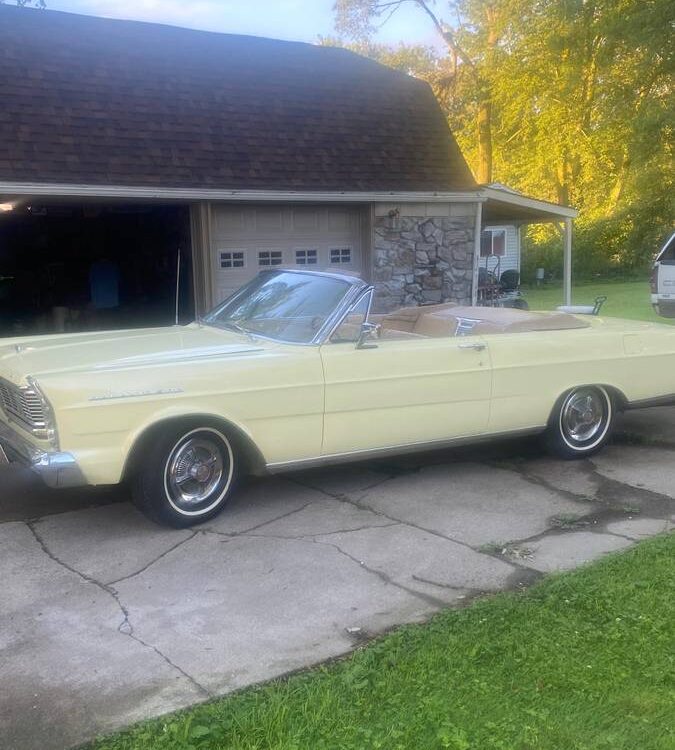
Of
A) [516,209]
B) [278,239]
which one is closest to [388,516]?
[278,239]

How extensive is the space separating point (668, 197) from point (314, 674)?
27.6 meters

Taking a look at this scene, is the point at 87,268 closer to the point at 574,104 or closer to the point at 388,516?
the point at 388,516

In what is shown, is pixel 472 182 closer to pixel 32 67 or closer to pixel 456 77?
pixel 32 67

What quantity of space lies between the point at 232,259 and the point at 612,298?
45.6 feet

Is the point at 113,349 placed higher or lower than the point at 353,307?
lower

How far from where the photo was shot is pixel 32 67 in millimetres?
11258

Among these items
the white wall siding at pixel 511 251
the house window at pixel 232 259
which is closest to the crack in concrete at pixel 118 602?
the house window at pixel 232 259

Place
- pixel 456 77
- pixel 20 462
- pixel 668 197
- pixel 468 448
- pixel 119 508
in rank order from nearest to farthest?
pixel 20 462 < pixel 119 508 < pixel 468 448 < pixel 668 197 < pixel 456 77

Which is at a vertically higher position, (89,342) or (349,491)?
(89,342)

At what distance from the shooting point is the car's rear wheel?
6485 mm

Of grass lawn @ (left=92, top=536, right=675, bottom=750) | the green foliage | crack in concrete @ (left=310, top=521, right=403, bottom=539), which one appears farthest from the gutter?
the green foliage

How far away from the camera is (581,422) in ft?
21.8

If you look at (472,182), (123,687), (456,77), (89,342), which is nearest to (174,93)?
(472,182)

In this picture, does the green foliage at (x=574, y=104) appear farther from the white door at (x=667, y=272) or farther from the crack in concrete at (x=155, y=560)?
the crack in concrete at (x=155, y=560)
